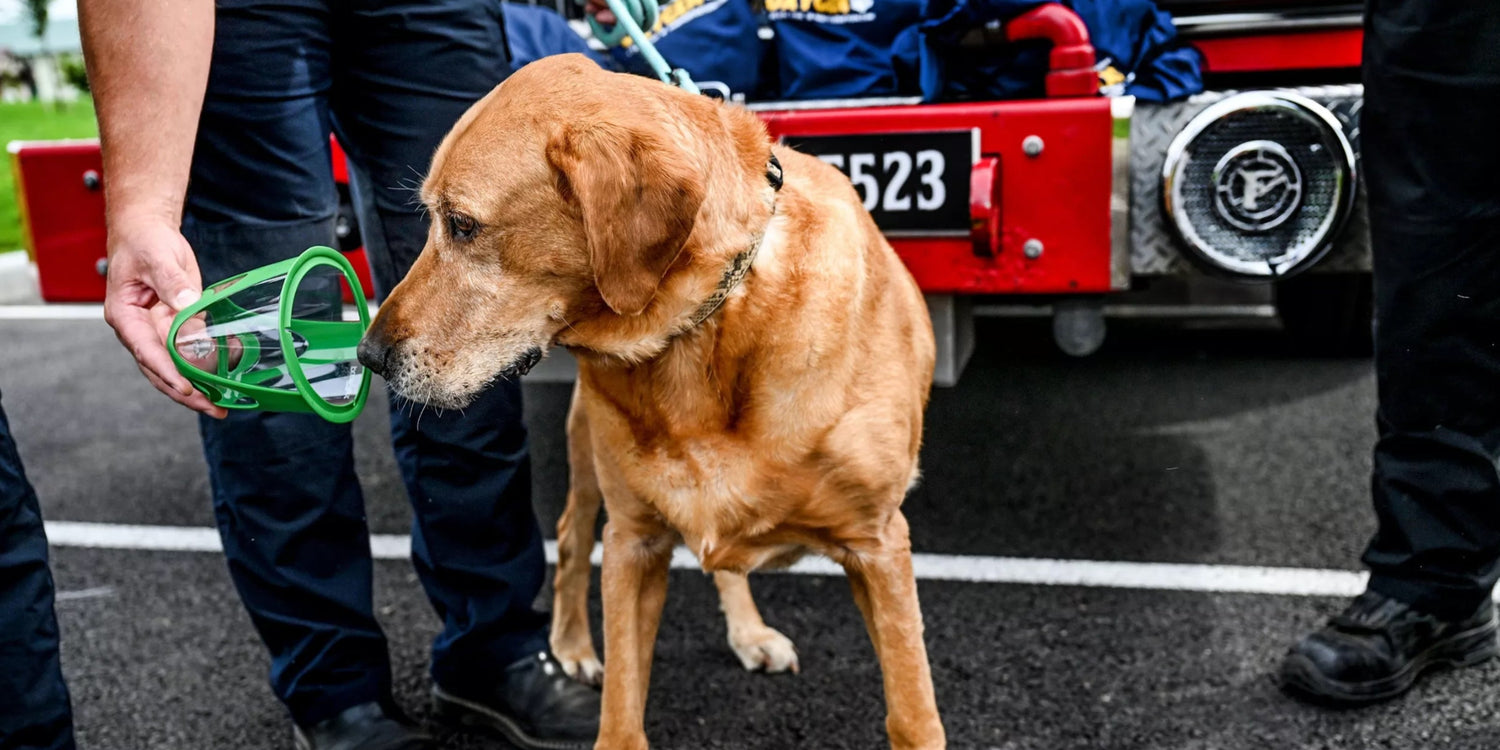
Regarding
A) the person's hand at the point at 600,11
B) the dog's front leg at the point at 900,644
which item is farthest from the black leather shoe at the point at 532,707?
the person's hand at the point at 600,11

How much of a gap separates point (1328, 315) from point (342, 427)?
373 centimetres

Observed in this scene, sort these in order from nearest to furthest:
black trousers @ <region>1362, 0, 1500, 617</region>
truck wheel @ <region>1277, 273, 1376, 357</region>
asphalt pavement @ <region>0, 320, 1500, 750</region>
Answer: black trousers @ <region>1362, 0, 1500, 617</region>, asphalt pavement @ <region>0, 320, 1500, 750</region>, truck wheel @ <region>1277, 273, 1376, 357</region>

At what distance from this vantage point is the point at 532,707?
92.1 inches

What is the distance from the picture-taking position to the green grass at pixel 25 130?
11395 mm

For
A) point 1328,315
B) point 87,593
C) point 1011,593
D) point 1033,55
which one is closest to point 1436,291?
point 1033,55

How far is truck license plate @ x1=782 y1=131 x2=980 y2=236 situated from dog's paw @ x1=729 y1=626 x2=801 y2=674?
89cm

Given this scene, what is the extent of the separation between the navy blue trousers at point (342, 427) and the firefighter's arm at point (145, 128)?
0.17 m

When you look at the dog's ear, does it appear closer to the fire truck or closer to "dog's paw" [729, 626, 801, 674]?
the fire truck

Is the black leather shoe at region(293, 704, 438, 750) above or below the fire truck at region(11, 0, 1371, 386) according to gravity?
below

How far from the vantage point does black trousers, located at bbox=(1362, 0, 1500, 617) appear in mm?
2062

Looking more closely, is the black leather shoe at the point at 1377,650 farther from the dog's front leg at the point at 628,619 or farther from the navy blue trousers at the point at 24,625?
the navy blue trousers at the point at 24,625

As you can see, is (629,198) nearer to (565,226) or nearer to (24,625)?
(565,226)

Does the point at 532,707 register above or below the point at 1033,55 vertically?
below

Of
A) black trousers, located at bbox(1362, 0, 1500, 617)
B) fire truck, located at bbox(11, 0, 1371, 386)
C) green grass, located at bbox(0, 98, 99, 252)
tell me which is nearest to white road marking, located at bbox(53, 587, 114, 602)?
Result: fire truck, located at bbox(11, 0, 1371, 386)
